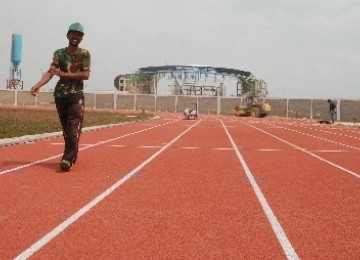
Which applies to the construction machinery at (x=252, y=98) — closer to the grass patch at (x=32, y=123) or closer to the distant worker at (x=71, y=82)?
the grass patch at (x=32, y=123)

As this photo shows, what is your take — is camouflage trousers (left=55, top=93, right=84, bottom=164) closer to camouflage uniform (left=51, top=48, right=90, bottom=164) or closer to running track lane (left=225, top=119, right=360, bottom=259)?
camouflage uniform (left=51, top=48, right=90, bottom=164)

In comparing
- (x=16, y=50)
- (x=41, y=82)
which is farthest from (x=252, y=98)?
(x=16, y=50)

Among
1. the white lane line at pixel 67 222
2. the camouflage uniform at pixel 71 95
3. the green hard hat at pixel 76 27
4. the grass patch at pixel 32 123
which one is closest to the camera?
Result: the white lane line at pixel 67 222

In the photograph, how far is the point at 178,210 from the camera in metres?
5.27

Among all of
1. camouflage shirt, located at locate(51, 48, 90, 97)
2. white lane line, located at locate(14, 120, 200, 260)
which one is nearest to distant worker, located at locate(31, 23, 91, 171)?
camouflage shirt, located at locate(51, 48, 90, 97)

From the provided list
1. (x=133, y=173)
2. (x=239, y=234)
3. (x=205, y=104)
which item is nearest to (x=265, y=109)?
(x=205, y=104)

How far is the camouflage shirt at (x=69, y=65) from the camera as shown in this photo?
8.12m

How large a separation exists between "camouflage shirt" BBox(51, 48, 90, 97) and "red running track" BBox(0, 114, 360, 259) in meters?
1.41

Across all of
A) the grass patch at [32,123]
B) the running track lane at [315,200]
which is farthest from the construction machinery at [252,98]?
Answer: the running track lane at [315,200]

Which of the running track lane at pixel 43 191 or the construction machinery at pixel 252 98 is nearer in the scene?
the running track lane at pixel 43 191

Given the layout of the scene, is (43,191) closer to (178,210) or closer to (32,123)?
(178,210)

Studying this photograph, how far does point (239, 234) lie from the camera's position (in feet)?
14.1

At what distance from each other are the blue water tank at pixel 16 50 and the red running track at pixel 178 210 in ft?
350

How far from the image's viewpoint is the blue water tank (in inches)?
4273
